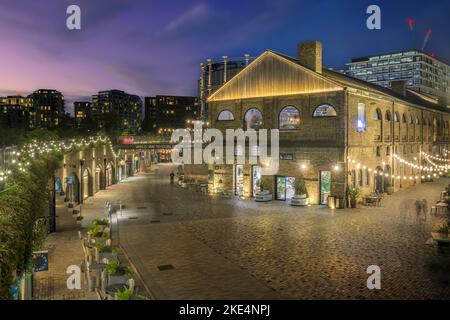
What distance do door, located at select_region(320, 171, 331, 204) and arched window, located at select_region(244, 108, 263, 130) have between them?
22.5 feet

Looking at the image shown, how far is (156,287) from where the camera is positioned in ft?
41.2

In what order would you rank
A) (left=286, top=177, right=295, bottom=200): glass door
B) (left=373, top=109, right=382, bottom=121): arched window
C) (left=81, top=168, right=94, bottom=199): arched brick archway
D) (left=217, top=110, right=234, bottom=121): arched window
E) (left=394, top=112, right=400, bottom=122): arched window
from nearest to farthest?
1. (left=286, top=177, right=295, bottom=200): glass door
2. (left=81, top=168, right=94, bottom=199): arched brick archway
3. (left=373, top=109, right=382, bottom=121): arched window
4. (left=217, top=110, right=234, bottom=121): arched window
5. (left=394, top=112, right=400, bottom=122): arched window

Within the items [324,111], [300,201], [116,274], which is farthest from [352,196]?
[116,274]

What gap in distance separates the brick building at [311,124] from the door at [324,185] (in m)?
0.03

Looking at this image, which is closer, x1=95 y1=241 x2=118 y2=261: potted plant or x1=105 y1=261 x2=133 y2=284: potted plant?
x1=105 y1=261 x2=133 y2=284: potted plant

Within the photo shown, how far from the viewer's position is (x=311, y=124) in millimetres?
29781

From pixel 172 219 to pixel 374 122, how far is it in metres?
18.7

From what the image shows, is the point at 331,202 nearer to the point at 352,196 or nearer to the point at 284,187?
the point at 352,196

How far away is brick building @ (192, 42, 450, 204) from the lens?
28.7 meters

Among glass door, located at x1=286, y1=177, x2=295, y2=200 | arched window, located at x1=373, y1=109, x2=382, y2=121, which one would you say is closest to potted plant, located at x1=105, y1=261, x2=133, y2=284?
glass door, located at x1=286, y1=177, x2=295, y2=200

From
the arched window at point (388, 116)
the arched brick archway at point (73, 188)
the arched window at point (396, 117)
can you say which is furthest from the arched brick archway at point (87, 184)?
→ the arched window at point (396, 117)

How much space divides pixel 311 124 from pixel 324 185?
181 inches

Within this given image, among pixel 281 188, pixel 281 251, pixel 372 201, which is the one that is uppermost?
pixel 281 188

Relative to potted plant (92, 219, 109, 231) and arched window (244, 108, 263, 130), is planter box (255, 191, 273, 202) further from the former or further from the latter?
potted plant (92, 219, 109, 231)
